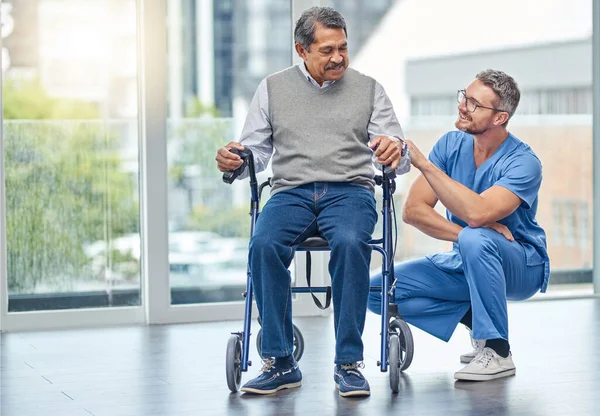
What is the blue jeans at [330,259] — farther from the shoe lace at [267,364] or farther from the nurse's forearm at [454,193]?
the nurse's forearm at [454,193]

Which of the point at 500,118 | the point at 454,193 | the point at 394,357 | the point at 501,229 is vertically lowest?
the point at 394,357

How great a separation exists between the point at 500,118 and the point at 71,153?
2.00 m

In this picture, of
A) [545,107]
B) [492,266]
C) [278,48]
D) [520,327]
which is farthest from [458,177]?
[545,107]

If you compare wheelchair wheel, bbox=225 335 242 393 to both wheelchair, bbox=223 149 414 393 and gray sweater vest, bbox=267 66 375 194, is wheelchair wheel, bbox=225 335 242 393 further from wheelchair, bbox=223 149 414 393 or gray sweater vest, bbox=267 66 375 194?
gray sweater vest, bbox=267 66 375 194

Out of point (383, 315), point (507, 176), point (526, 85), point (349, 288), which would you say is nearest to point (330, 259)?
point (349, 288)

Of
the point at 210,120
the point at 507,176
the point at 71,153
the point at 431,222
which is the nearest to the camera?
the point at 507,176

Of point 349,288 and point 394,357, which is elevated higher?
point 349,288

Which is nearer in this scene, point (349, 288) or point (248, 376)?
point (349, 288)

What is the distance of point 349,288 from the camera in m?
2.85

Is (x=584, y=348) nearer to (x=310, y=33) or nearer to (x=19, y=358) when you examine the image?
(x=310, y=33)

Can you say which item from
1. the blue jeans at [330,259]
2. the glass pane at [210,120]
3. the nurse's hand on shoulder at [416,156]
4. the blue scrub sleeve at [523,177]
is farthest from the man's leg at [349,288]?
the glass pane at [210,120]

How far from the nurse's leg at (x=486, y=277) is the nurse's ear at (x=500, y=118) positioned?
0.35 meters

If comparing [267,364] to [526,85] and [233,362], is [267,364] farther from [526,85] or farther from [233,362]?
[526,85]

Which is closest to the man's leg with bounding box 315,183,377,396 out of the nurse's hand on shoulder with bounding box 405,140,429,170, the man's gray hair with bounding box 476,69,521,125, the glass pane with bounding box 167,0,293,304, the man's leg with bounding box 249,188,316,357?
the man's leg with bounding box 249,188,316,357
